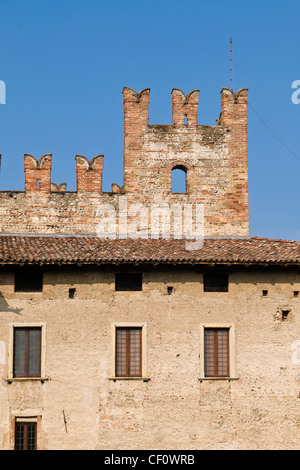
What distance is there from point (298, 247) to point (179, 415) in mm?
5607

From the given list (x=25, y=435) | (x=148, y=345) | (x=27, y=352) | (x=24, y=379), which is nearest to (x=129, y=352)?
(x=148, y=345)

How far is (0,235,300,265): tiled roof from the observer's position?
21469 mm

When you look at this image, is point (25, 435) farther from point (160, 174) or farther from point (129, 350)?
point (160, 174)

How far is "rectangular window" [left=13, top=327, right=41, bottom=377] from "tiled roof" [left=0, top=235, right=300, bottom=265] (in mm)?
1899

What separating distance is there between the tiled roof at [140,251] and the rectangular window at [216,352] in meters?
1.91

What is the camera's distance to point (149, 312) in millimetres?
21969

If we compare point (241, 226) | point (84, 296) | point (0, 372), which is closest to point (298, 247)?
point (241, 226)

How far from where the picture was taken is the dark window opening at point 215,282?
22.3 m

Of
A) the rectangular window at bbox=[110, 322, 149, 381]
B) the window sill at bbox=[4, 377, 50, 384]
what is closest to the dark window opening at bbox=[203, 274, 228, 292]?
the rectangular window at bbox=[110, 322, 149, 381]

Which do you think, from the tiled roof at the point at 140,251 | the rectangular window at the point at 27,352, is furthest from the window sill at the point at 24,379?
the tiled roof at the point at 140,251

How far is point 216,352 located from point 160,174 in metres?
5.83

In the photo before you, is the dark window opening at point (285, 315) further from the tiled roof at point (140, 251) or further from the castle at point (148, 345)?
the tiled roof at point (140, 251)

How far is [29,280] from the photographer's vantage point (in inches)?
865

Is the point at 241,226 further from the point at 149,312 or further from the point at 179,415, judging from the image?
the point at 179,415
